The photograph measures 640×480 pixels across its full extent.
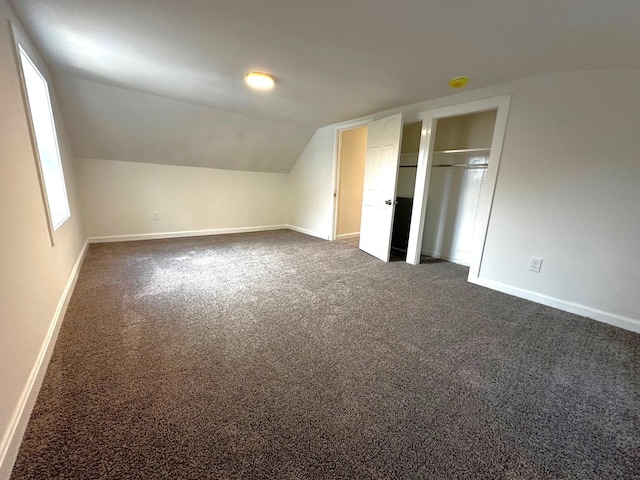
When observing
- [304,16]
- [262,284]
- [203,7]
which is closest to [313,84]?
[304,16]

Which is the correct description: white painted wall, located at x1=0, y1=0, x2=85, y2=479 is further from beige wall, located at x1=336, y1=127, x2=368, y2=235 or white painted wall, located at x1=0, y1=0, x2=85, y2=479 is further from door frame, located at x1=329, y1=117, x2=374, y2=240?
beige wall, located at x1=336, y1=127, x2=368, y2=235

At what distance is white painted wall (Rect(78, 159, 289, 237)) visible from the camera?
3867 millimetres

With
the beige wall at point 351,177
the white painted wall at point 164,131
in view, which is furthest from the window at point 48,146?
the beige wall at point 351,177

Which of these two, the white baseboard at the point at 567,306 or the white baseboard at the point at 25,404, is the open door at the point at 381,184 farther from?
the white baseboard at the point at 25,404

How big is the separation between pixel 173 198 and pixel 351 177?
3172 mm

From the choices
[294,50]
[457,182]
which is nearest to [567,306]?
[457,182]

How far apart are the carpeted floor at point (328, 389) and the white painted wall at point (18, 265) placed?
125 mm

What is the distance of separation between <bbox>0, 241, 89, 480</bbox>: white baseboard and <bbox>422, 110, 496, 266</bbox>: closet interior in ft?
13.3

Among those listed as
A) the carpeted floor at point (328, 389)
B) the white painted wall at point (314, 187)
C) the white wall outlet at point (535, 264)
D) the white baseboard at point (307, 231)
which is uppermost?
the white painted wall at point (314, 187)

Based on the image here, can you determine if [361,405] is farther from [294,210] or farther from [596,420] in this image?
[294,210]

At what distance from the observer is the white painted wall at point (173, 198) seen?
152 inches

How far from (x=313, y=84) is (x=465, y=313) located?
2.65 m

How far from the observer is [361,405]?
1.25 metres

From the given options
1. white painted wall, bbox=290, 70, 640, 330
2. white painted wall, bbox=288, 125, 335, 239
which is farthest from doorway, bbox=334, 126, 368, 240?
white painted wall, bbox=290, 70, 640, 330
